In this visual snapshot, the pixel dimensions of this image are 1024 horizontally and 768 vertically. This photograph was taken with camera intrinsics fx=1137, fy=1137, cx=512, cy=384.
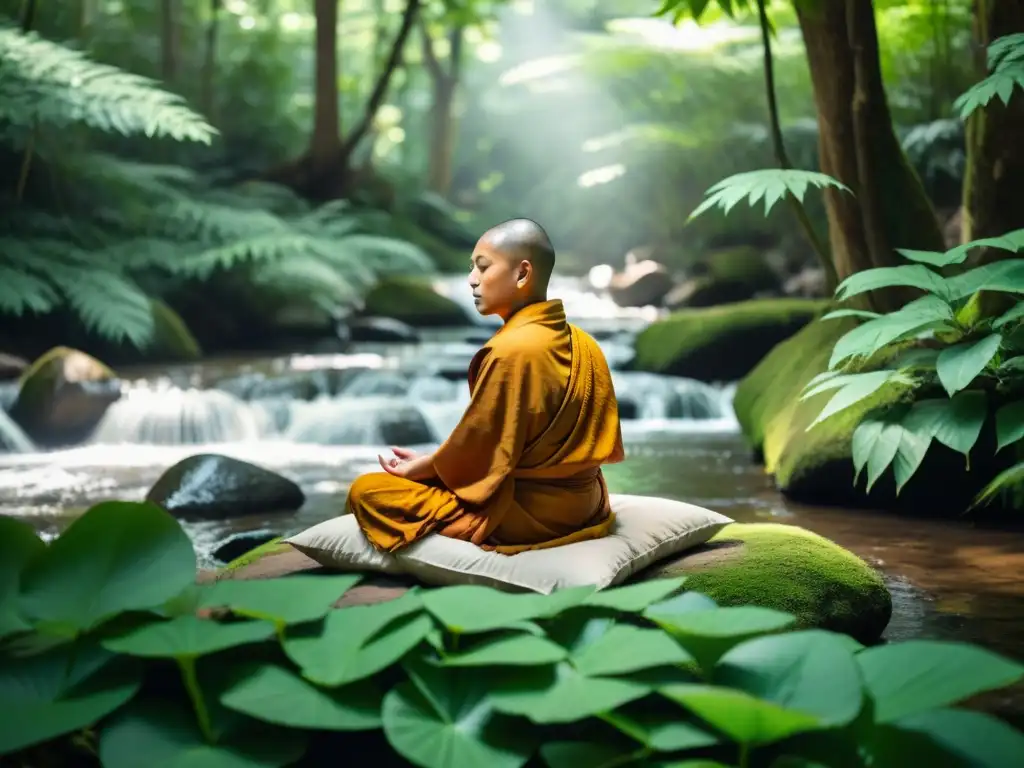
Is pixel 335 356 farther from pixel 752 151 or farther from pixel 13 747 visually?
pixel 13 747

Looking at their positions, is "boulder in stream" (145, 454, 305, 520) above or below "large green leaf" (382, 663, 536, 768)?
below

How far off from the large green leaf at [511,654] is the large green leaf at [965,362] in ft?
8.32

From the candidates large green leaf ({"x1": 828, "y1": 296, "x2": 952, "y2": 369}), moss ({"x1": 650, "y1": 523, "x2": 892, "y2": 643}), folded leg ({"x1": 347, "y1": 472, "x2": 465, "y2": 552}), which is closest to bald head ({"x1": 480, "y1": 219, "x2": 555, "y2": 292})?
folded leg ({"x1": 347, "y1": 472, "x2": 465, "y2": 552})

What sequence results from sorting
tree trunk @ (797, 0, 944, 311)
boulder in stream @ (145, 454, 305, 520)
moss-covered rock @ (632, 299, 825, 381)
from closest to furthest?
1. boulder in stream @ (145, 454, 305, 520)
2. tree trunk @ (797, 0, 944, 311)
3. moss-covered rock @ (632, 299, 825, 381)

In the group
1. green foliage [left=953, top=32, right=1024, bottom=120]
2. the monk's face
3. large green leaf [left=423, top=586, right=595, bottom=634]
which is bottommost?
large green leaf [left=423, top=586, right=595, bottom=634]

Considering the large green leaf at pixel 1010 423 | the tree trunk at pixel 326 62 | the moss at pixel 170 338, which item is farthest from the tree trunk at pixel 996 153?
the tree trunk at pixel 326 62

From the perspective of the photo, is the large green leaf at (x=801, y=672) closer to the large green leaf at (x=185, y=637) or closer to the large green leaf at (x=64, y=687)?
the large green leaf at (x=185, y=637)

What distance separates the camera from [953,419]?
497 cm

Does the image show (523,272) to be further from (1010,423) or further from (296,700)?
(1010,423)

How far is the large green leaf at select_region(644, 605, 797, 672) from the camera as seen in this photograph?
8.33 ft

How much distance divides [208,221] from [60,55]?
9.45 feet

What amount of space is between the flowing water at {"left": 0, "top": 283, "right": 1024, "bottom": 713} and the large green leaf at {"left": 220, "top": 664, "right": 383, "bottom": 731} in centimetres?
172

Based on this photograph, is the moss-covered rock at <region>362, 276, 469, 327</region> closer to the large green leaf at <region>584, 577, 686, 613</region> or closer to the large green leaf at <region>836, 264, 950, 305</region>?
the large green leaf at <region>836, 264, 950, 305</region>

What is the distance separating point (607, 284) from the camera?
17.9 meters
